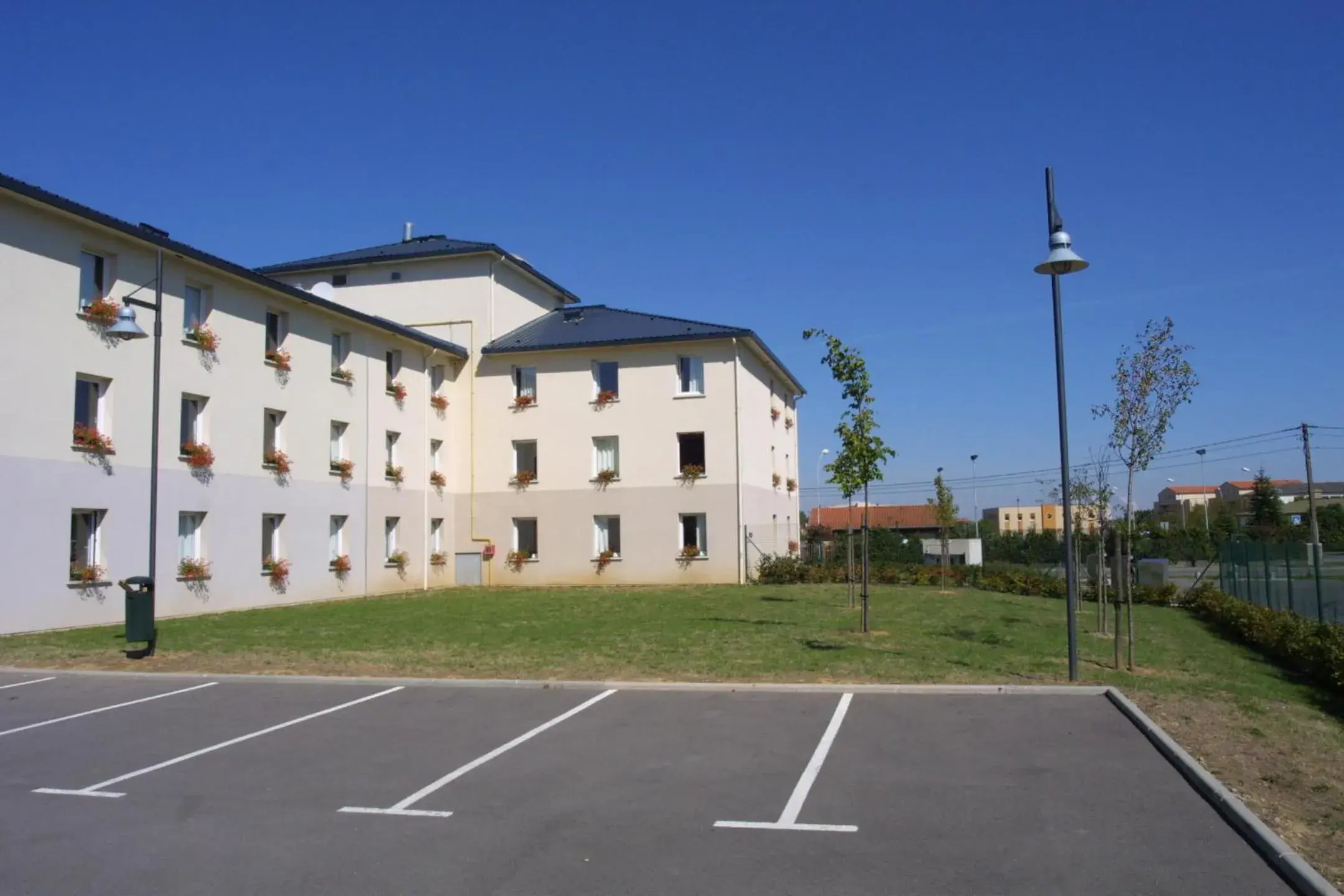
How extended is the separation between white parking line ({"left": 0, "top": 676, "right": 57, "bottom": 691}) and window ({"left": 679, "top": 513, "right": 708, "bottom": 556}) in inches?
884

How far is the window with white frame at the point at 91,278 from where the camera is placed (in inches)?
823

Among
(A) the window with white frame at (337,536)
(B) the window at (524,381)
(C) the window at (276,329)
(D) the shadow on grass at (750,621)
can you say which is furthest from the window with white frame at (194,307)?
(D) the shadow on grass at (750,621)

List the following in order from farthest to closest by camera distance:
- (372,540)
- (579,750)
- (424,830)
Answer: (372,540)
(579,750)
(424,830)

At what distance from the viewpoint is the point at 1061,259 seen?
1167 cm

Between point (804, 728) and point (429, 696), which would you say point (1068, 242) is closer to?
point (804, 728)

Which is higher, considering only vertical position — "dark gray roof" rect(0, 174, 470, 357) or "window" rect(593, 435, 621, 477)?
"dark gray roof" rect(0, 174, 470, 357)

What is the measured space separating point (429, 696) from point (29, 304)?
43.5 ft

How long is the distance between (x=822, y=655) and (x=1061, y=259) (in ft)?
19.8

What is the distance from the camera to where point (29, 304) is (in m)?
19.5

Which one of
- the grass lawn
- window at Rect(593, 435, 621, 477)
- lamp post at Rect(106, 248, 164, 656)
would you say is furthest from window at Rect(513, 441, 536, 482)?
lamp post at Rect(106, 248, 164, 656)

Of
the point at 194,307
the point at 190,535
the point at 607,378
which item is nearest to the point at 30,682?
the point at 190,535

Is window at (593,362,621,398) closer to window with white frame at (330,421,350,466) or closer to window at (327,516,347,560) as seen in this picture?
window with white frame at (330,421,350,466)

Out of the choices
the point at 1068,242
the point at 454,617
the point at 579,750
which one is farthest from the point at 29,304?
the point at 1068,242

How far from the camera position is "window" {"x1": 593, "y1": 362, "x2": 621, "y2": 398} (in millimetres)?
35281
